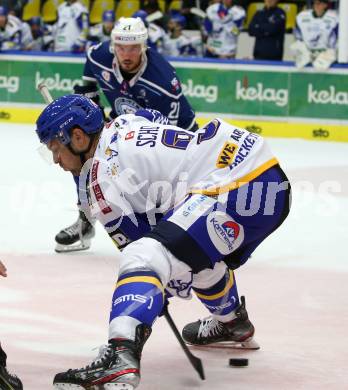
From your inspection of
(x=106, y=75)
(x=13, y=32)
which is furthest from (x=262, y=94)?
(x=106, y=75)

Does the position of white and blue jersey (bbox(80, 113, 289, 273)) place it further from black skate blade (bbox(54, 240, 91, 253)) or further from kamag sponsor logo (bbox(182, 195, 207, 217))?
black skate blade (bbox(54, 240, 91, 253))

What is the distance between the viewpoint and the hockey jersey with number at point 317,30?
12570 millimetres

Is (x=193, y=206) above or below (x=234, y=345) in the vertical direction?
above

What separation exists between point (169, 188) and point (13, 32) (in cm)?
1096

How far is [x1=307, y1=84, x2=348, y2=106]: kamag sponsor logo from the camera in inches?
472

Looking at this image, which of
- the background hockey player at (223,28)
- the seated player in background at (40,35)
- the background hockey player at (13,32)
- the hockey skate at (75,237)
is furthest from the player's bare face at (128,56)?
the seated player in background at (40,35)

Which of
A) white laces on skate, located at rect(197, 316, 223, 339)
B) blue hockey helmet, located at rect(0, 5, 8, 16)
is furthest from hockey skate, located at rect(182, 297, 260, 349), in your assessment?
blue hockey helmet, located at rect(0, 5, 8, 16)

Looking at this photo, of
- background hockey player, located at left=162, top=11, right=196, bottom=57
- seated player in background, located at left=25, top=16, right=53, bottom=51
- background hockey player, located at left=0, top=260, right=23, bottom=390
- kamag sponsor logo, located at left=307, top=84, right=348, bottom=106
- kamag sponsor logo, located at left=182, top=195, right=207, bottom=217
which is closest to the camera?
background hockey player, located at left=0, top=260, right=23, bottom=390

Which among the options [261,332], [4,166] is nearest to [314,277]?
[261,332]

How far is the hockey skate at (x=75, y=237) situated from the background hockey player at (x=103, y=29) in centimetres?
773

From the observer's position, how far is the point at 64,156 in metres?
3.91

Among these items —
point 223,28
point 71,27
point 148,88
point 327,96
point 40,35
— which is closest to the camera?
point 148,88

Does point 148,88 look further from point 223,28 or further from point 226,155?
point 223,28

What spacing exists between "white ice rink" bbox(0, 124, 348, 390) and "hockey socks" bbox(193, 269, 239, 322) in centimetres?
18
